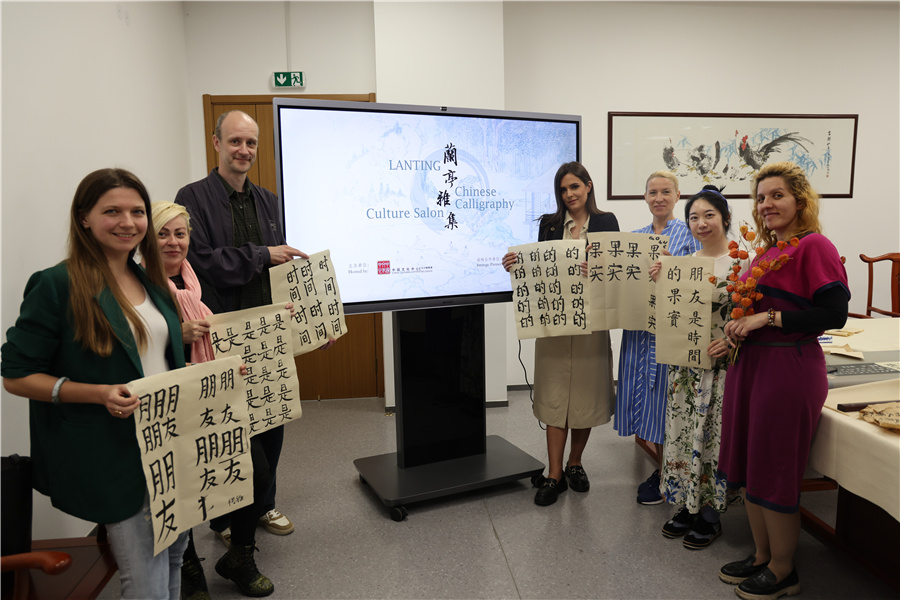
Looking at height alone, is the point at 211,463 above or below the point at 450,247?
below

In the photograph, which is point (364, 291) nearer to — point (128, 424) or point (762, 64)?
point (128, 424)

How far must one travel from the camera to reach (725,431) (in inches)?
Answer: 82.0

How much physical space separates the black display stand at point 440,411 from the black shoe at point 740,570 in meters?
0.93

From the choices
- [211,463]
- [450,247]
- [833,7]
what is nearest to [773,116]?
[833,7]

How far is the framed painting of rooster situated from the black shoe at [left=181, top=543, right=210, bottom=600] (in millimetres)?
3634

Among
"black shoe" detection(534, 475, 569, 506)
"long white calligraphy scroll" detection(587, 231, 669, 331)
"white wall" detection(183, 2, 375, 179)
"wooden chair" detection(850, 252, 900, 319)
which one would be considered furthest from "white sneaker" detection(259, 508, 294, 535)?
"wooden chair" detection(850, 252, 900, 319)

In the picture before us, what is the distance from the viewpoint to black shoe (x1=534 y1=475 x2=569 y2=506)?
266 cm

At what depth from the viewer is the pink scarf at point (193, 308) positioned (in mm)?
1823

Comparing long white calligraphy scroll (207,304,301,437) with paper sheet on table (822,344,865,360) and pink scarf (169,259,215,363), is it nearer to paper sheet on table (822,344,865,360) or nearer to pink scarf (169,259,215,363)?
pink scarf (169,259,215,363)

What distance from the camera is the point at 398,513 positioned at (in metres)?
2.54

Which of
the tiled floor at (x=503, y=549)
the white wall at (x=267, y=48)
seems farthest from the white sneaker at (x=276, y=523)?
the white wall at (x=267, y=48)

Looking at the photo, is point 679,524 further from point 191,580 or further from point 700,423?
point 191,580

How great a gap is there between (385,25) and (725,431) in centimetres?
325

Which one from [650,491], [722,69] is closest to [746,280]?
[650,491]
